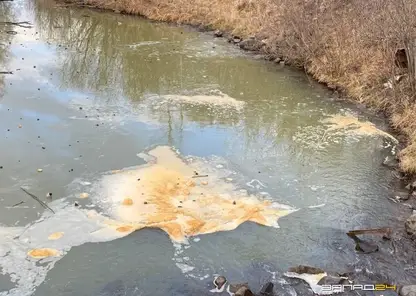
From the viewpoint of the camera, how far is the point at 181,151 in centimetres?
984

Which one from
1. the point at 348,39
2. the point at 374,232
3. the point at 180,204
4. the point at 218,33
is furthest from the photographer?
the point at 218,33

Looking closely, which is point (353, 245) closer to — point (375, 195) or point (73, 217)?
point (375, 195)

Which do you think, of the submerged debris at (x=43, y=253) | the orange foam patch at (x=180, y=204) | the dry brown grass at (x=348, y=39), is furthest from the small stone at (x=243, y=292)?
the dry brown grass at (x=348, y=39)

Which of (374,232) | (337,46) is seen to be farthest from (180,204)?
(337,46)

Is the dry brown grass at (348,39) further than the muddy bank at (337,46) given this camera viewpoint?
Yes

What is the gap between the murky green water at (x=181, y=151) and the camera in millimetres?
6527

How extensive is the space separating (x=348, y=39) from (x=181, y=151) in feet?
23.4

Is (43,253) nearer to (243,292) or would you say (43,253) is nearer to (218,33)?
(243,292)

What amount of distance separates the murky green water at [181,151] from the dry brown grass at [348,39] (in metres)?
0.71

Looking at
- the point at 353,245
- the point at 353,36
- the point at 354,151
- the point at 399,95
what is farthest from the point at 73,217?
the point at 353,36

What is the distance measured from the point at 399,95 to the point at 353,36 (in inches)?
127

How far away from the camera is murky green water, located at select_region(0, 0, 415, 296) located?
21.4ft

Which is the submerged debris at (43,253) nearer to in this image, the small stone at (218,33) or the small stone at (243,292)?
the small stone at (243,292)

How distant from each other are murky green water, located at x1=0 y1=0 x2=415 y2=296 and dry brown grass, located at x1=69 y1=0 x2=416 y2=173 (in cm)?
71
